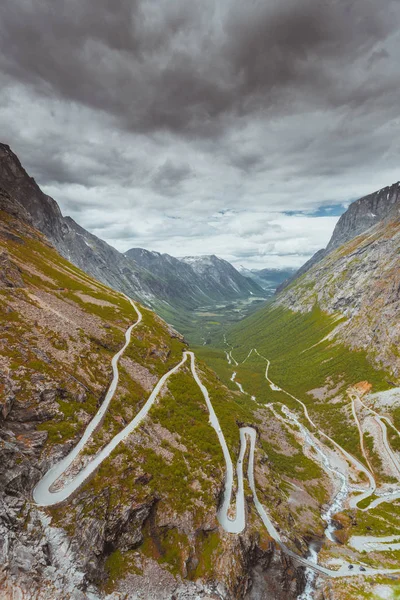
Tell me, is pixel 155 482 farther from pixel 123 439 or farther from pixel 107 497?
pixel 123 439

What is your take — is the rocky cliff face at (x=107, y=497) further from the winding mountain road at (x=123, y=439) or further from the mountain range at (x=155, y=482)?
the winding mountain road at (x=123, y=439)

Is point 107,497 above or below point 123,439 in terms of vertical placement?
below

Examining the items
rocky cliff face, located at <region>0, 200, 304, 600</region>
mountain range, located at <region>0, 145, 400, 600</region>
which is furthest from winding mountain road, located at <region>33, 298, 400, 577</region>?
rocky cliff face, located at <region>0, 200, 304, 600</region>

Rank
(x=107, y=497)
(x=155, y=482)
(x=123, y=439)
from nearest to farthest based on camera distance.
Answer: (x=107, y=497) < (x=155, y=482) < (x=123, y=439)

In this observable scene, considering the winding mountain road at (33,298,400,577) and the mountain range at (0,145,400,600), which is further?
the winding mountain road at (33,298,400,577)

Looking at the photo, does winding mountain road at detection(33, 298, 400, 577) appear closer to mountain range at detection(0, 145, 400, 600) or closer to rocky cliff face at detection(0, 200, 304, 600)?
mountain range at detection(0, 145, 400, 600)

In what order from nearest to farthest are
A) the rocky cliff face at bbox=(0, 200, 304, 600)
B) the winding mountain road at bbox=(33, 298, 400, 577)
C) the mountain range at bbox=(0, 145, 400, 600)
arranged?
1. the rocky cliff face at bbox=(0, 200, 304, 600)
2. the mountain range at bbox=(0, 145, 400, 600)
3. the winding mountain road at bbox=(33, 298, 400, 577)

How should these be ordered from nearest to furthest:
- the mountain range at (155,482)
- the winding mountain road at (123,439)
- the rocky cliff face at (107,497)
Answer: the rocky cliff face at (107,497), the mountain range at (155,482), the winding mountain road at (123,439)

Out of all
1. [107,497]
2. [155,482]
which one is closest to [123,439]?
[155,482]

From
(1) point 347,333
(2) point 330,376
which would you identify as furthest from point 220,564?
(1) point 347,333

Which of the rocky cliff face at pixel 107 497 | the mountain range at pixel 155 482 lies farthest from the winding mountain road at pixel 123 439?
the rocky cliff face at pixel 107 497

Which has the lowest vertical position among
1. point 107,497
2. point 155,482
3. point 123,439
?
point 155,482
